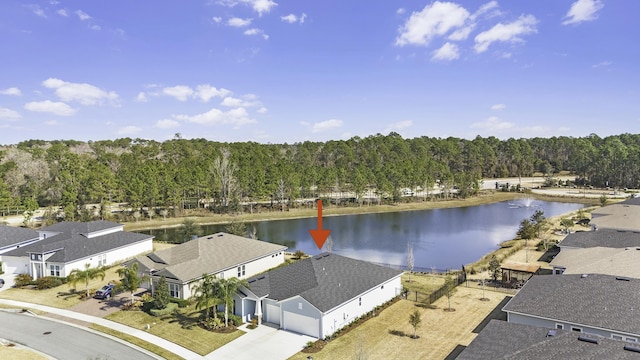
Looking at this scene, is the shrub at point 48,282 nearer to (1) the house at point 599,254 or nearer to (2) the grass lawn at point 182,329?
(2) the grass lawn at point 182,329

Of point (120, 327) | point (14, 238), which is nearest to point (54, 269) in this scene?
point (14, 238)

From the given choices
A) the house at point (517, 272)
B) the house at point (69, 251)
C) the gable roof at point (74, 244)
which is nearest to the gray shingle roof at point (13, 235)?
the house at point (69, 251)

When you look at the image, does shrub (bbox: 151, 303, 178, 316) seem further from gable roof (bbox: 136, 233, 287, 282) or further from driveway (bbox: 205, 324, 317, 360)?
driveway (bbox: 205, 324, 317, 360)

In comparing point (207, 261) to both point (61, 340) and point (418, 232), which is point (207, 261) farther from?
point (418, 232)

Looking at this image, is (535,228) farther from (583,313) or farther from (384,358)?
(384,358)

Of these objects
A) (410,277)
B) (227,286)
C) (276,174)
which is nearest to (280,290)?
(227,286)

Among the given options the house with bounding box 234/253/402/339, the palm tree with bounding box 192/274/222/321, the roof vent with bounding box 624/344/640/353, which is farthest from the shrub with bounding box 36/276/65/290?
the roof vent with bounding box 624/344/640/353

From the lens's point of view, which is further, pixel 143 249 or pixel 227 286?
pixel 143 249
